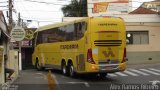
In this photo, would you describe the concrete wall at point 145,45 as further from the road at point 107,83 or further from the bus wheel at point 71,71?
→ the bus wheel at point 71,71

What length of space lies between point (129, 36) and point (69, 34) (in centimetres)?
2391

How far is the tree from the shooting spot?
7319 cm

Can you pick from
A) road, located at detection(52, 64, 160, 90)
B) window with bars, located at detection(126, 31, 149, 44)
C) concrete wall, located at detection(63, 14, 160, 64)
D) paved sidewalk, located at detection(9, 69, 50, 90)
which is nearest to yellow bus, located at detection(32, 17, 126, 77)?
road, located at detection(52, 64, 160, 90)

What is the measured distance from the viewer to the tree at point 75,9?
2881 inches

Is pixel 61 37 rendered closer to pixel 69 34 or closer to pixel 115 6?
pixel 69 34

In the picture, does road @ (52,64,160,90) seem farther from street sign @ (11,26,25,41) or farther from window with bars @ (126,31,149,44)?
window with bars @ (126,31,149,44)

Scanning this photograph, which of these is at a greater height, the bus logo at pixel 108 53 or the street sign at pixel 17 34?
the street sign at pixel 17 34

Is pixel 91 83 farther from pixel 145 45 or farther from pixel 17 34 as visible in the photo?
pixel 145 45

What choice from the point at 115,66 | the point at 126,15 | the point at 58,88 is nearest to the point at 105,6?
the point at 126,15

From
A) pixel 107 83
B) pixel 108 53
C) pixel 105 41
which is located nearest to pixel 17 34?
pixel 105 41

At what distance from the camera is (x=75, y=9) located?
2896 inches

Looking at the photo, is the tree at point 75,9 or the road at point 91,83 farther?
the tree at point 75,9

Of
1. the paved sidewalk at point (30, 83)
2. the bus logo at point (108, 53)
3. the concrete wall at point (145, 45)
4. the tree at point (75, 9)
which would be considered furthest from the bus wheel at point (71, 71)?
the tree at point (75, 9)

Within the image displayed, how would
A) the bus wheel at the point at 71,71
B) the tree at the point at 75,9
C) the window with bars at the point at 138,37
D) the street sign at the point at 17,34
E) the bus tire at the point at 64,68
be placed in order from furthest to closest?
1. the tree at the point at 75,9
2. the window with bars at the point at 138,37
3. the bus tire at the point at 64,68
4. the street sign at the point at 17,34
5. the bus wheel at the point at 71,71
